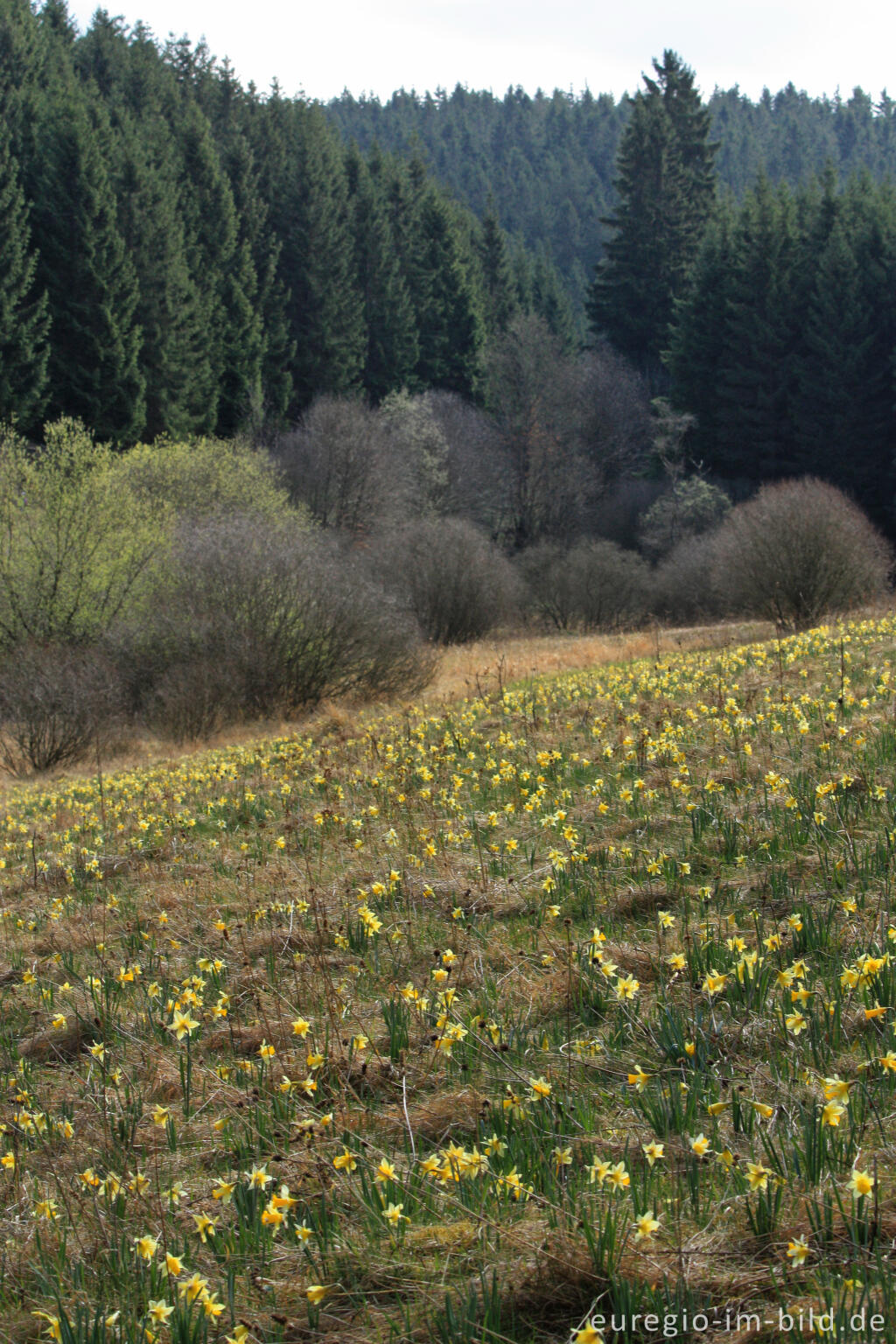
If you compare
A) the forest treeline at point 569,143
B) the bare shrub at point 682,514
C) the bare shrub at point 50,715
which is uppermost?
the forest treeline at point 569,143

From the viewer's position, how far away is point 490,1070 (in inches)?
136

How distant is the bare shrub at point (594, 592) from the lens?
37625 millimetres

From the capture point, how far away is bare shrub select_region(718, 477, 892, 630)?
24.2 metres

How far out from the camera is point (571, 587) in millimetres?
37969

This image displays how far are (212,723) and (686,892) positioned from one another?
16670 mm

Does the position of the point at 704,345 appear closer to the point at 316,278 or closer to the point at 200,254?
the point at 316,278

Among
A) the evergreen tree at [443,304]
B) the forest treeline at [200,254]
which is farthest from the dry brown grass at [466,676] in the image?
the evergreen tree at [443,304]

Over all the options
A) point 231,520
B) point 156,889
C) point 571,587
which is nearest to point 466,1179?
point 156,889

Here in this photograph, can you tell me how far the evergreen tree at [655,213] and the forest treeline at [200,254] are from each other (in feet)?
24.3

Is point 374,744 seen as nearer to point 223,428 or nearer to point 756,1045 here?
point 756,1045

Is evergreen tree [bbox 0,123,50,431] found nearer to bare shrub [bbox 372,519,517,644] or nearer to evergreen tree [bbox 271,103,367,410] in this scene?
bare shrub [bbox 372,519,517,644]

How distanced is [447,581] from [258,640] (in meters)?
12.6

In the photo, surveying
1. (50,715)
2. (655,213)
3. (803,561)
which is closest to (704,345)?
(655,213)

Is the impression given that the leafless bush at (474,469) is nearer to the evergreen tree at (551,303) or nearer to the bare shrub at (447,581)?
the bare shrub at (447,581)
